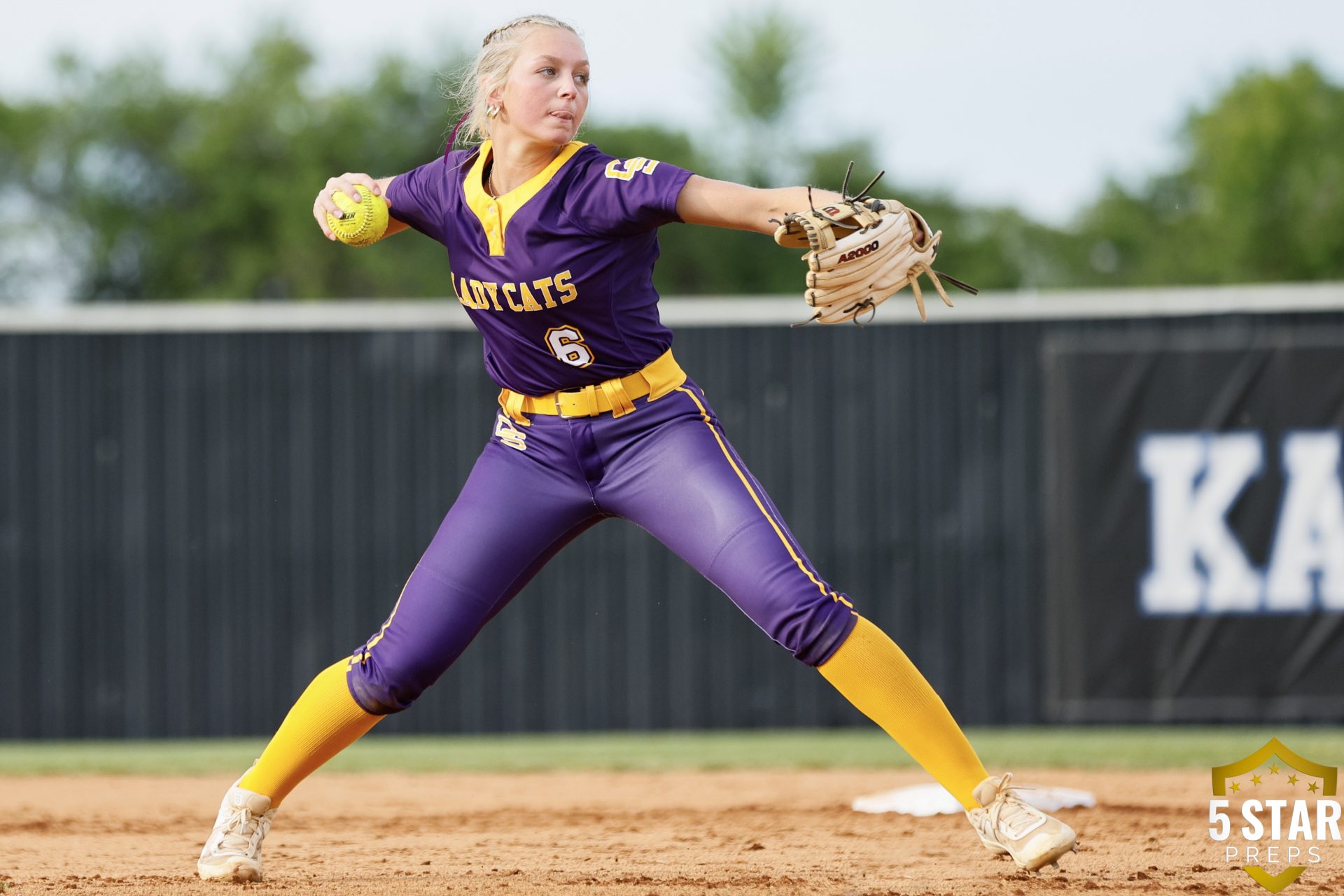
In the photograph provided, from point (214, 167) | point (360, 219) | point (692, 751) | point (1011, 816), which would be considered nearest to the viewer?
point (1011, 816)

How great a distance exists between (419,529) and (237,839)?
4744mm

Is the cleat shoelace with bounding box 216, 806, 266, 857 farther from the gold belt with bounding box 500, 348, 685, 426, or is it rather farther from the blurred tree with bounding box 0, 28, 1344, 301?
the blurred tree with bounding box 0, 28, 1344, 301

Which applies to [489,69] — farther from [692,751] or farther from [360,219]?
[692,751]

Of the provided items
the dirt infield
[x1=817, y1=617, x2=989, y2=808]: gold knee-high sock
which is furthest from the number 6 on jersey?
the dirt infield

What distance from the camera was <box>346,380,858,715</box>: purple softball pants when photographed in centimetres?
354

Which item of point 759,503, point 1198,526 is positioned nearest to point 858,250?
point 759,503

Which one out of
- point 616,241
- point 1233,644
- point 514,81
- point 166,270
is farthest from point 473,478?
point 166,270

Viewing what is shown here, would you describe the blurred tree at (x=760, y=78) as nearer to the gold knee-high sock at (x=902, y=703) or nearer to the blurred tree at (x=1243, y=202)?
the blurred tree at (x=1243, y=202)

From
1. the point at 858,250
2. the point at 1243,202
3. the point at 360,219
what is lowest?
the point at 858,250

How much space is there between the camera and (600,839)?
4793 millimetres

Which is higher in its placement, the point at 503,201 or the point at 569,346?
the point at 503,201

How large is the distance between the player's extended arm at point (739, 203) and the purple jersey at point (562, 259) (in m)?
0.04

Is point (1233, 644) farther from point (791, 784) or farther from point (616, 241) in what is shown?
point (616, 241)

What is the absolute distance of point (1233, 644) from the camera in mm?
8000
